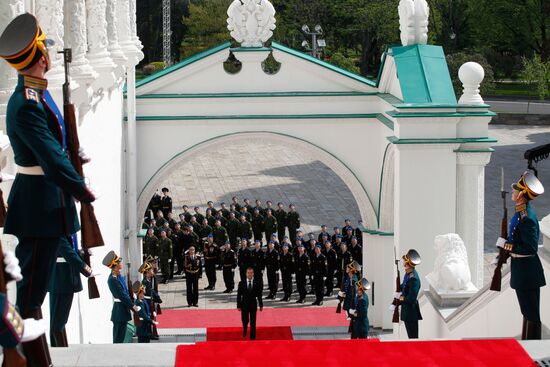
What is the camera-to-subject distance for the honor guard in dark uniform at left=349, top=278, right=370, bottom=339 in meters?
15.1

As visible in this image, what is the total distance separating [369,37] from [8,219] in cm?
5239

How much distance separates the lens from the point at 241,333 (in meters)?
18.7

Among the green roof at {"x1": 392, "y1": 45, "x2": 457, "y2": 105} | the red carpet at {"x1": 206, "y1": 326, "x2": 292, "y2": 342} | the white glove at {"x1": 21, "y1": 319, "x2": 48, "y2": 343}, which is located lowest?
the red carpet at {"x1": 206, "y1": 326, "x2": 292, "y2": 342}

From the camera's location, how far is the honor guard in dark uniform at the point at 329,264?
22075mm

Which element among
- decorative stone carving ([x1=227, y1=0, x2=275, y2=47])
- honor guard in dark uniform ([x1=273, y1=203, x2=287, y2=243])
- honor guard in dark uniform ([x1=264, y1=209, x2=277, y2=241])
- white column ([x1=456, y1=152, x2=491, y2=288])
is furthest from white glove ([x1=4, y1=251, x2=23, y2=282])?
honor guard in dark uniform ([x1=273, y1=203, x2=287, y2=243])

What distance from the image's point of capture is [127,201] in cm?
1958

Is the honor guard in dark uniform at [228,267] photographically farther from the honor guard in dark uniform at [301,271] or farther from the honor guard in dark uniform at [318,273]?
the honor guard in dark uniform at [318,273]

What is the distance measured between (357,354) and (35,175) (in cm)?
246

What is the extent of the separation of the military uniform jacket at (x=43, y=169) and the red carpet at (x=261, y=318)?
12.6 m

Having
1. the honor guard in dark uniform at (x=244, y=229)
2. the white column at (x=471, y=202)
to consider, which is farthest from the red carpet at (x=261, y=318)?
the honor guard in dark uniform at (x=244, y=229)

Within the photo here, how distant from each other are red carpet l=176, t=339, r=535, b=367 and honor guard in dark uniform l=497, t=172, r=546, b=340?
4.36 ft

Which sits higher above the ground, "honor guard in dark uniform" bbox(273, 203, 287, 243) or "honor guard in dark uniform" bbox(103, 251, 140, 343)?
"honor guard in dark uniform" bbox(103, 251, 140, 343)

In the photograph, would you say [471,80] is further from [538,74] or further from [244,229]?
[538,74]

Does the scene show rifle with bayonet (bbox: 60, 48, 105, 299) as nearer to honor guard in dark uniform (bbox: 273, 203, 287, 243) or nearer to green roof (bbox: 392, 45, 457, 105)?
green roof (bbox: 392, 45, 457, 105)
